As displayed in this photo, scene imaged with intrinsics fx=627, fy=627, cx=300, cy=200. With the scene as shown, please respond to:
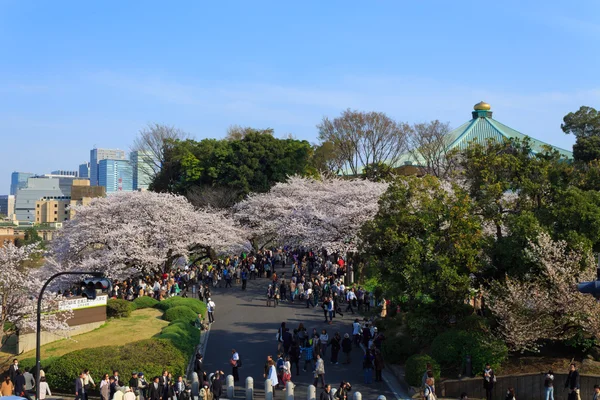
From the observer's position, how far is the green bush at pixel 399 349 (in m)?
23.9

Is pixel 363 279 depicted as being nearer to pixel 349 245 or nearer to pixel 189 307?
pixel 349 245

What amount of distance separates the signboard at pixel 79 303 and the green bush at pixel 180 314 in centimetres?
305

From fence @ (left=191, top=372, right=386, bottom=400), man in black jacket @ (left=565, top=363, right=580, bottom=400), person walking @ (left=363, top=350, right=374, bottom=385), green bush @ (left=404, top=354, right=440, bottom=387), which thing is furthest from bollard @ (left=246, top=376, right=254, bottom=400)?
man in black jacket @ (left=565, top=363, right=580, bottom=400)

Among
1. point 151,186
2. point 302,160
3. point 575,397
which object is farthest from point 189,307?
point 151,186

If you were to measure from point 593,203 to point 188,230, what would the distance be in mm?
27385

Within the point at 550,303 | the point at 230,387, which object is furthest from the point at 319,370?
the point at 550,303

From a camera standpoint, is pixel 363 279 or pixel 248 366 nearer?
pixel 248 366

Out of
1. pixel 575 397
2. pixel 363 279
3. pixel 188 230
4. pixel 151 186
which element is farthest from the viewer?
pixel 151 186

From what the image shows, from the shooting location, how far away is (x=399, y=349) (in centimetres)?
2402

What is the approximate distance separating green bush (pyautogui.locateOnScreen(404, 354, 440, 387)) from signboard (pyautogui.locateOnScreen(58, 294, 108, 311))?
15.1m

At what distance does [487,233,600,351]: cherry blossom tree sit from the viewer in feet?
64.7

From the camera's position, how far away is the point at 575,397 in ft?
60.1

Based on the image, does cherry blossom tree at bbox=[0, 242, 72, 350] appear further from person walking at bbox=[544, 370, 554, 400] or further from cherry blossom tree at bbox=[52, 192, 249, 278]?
person walking at bbox=[544, 370, 554, 400]

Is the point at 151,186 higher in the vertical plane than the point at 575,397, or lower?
higher
